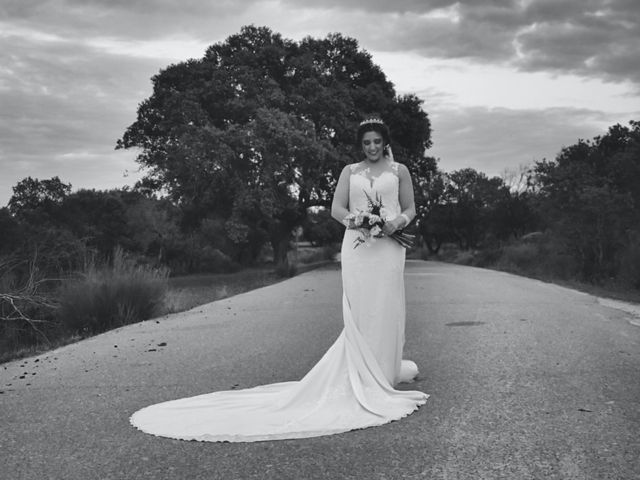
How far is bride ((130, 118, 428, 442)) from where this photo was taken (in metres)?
4.93

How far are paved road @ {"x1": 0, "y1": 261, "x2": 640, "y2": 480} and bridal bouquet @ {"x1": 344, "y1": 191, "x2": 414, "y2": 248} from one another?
1.44m

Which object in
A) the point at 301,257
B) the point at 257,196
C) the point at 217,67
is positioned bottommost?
the point at 301,257

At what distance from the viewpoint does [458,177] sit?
238ft

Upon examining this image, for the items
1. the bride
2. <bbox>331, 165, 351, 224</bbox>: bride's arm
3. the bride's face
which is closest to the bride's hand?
the bride

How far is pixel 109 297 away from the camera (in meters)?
12.3

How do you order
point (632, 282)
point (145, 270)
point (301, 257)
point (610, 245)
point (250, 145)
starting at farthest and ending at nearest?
1. point (301, 257)
2. point (250, 145)
3. point (610, 245)
4. point (632, 282)
5. point (145, 270)

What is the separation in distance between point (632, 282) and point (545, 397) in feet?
52.4

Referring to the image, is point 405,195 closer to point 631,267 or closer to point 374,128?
point 374,128

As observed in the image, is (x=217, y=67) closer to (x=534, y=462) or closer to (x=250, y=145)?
(x=250, y=145)

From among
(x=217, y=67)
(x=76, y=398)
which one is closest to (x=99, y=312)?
(x=76, y=398)

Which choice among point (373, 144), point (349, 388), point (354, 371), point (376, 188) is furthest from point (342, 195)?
point (349, 388)

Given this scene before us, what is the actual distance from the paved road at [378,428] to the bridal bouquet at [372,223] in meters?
1.44

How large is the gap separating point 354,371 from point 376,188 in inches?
70.3

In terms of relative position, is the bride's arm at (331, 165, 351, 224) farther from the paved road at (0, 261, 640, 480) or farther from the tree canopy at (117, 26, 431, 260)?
the tree canopy at (117, 26, 431, 260)
